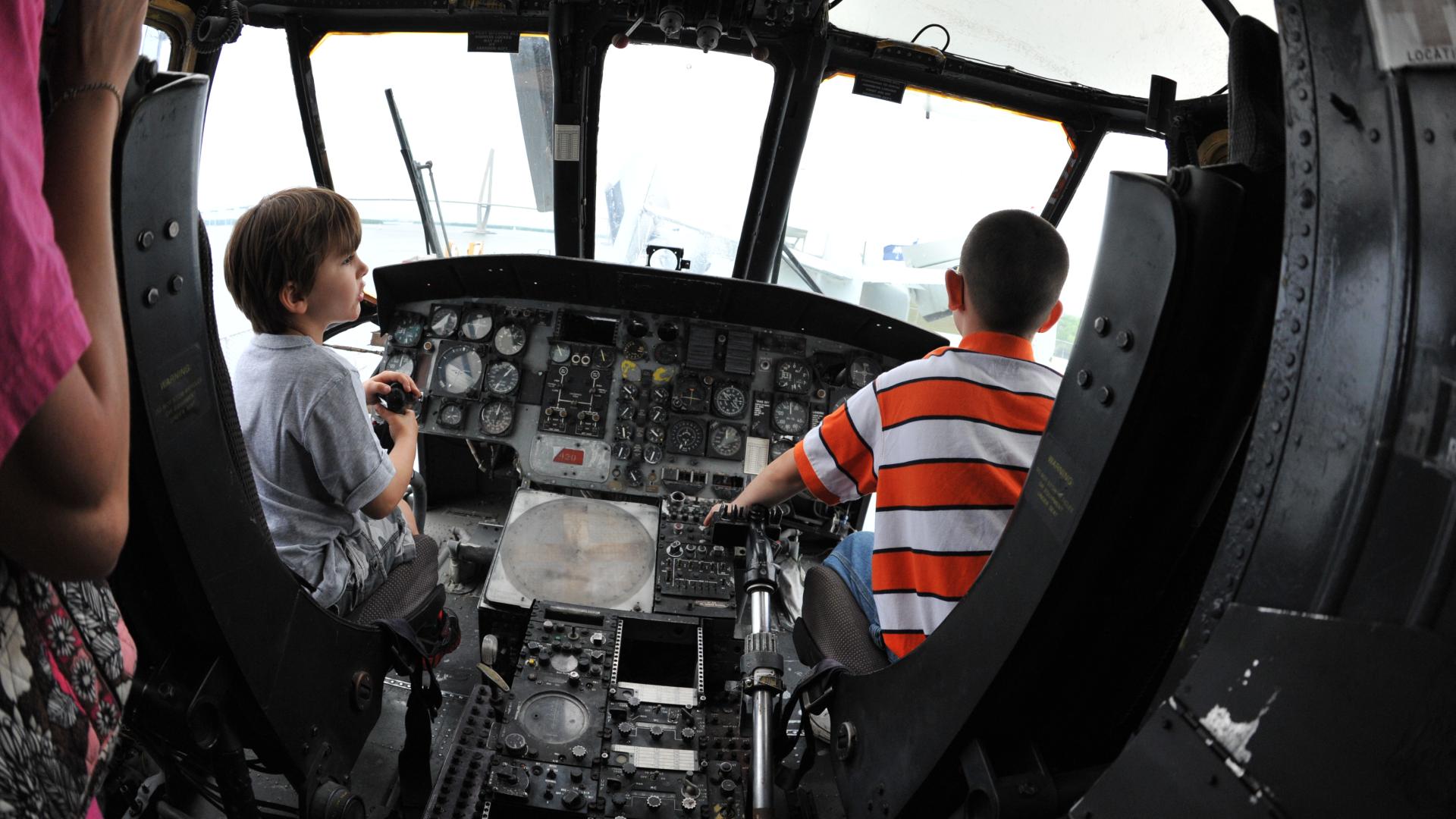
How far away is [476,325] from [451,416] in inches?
17.0

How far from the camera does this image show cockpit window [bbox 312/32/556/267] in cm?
392

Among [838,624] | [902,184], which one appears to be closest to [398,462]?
[838,624]

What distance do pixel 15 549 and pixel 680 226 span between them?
4.21 m

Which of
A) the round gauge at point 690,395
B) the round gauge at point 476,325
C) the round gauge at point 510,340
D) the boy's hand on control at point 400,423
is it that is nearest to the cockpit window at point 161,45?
the round gauge at point 476,325

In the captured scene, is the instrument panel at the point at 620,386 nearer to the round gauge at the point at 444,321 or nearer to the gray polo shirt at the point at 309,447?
the round gauge at the point at 444,321

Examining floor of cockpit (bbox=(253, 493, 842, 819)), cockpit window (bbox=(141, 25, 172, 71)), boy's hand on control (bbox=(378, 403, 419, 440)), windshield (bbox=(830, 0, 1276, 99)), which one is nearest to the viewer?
floor of cockpit (bbox=(253, 493, 842, 819))

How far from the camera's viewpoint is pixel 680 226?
4.72 m

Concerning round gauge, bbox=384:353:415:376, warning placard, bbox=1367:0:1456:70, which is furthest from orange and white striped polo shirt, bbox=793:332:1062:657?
round gauge, bbox=384:353:415:376

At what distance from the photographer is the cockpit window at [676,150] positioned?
394cm

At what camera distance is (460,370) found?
3.92 m

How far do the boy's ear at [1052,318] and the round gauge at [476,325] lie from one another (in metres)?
2.69

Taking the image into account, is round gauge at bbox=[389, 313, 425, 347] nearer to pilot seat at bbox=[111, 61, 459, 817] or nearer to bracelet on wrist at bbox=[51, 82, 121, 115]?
pilot seat at bbox=[111, 61, 459, 817]

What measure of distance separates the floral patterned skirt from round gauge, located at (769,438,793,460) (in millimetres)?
3090

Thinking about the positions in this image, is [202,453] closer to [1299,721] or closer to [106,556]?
[106,556]
